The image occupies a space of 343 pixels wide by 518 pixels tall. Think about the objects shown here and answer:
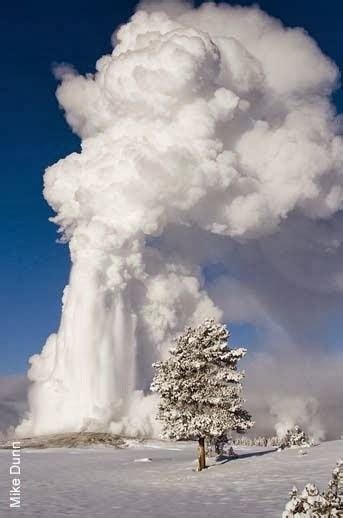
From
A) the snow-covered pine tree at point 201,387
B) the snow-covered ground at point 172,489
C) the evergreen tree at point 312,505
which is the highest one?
the snow-covered pine tree at point 201,387

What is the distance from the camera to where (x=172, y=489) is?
31.8m

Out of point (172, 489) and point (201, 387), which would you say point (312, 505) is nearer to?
point (172, 489)

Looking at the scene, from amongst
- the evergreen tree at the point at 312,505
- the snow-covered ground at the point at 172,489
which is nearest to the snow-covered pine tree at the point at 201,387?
the snow-covered ground at the point at 172,489

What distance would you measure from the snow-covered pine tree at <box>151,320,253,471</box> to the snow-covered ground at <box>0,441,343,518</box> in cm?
284

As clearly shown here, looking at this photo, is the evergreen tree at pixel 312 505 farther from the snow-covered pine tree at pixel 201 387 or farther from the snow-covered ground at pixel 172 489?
the snow-covered pine tree at pixel 201 387

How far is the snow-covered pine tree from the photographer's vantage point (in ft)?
137

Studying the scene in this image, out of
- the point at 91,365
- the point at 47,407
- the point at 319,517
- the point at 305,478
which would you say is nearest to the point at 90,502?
the point at 305,478

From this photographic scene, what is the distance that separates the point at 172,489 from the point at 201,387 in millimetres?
11859

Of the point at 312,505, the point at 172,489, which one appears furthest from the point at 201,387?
the point at 312,505

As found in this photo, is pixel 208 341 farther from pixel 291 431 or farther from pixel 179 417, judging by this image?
pixel 291 431

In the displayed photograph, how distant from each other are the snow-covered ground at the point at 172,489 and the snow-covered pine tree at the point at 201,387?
2840mm

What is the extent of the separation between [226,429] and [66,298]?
83589 millimetres

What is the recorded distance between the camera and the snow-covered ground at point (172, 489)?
22.7m

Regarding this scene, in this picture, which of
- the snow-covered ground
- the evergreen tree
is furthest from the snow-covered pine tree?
the evergreen tree
